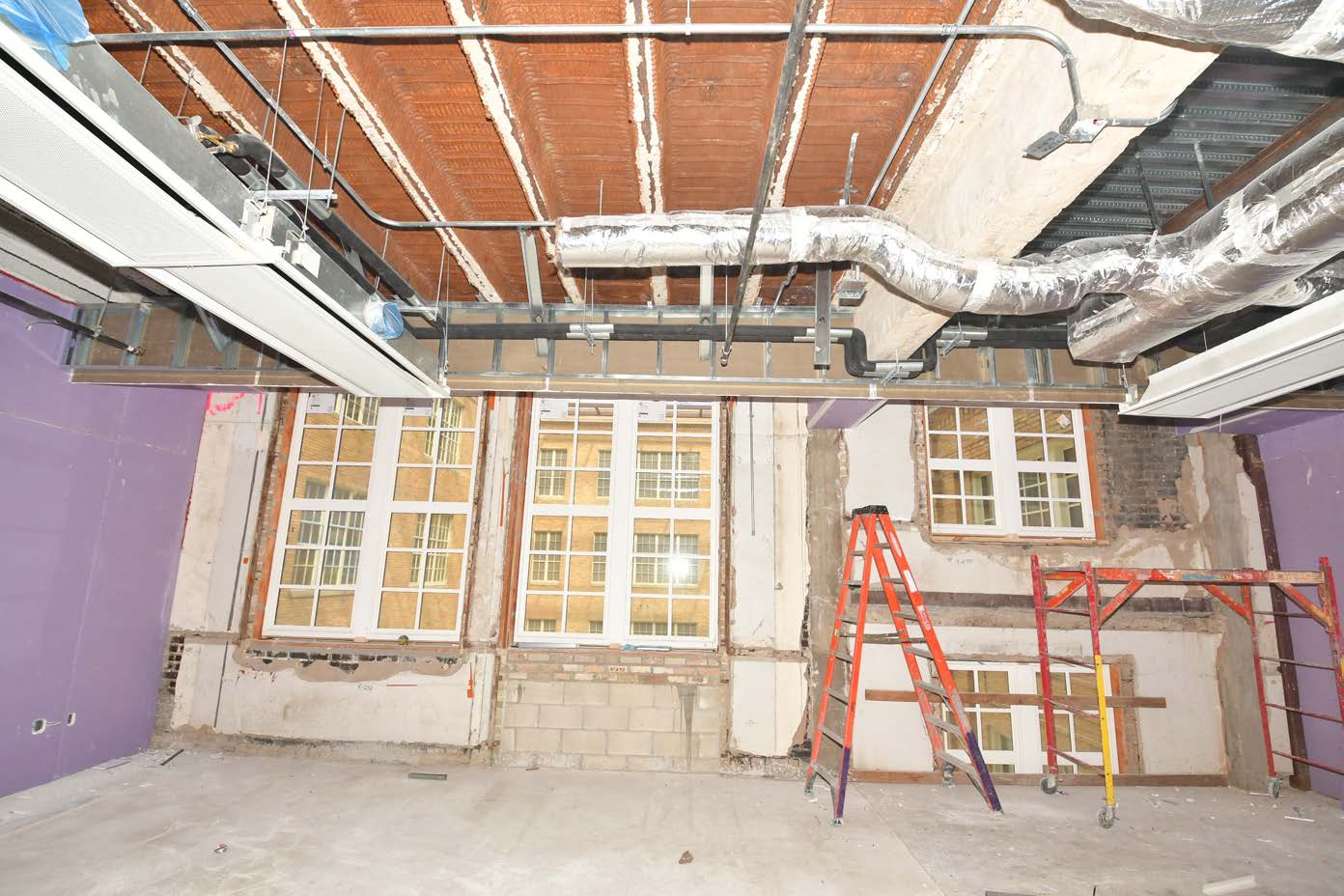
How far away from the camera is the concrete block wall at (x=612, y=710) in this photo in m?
4.89

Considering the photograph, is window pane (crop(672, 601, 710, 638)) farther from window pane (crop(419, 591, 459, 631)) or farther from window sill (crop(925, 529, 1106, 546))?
window sill (crop(925, 529, 1106, 546))

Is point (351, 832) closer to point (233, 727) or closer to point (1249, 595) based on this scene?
point (233, 727)

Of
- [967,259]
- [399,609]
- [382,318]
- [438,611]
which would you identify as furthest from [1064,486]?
[399,609]

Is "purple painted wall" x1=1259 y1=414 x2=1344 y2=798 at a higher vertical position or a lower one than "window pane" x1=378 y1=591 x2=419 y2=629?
higher

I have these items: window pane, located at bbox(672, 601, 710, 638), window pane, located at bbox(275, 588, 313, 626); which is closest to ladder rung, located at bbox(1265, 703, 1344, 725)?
window pane, located at bbox(672, 601, 710, 638)

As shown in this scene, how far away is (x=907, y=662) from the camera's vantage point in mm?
4590

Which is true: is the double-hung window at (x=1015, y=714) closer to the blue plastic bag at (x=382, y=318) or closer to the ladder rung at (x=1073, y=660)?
the ladder rung at (x=1073, y=660)

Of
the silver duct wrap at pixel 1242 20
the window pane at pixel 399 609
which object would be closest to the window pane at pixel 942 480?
the silver duct wrap at pixel 1242 20

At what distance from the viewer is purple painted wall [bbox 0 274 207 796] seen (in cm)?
408

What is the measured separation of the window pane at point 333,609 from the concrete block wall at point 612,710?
660 cm

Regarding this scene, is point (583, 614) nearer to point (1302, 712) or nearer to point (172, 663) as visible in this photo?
point (172, 663)

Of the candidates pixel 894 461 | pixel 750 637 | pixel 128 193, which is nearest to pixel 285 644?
pixel 750 637

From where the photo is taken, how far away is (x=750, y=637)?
5023 mm

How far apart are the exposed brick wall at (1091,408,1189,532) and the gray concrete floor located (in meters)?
2.14
